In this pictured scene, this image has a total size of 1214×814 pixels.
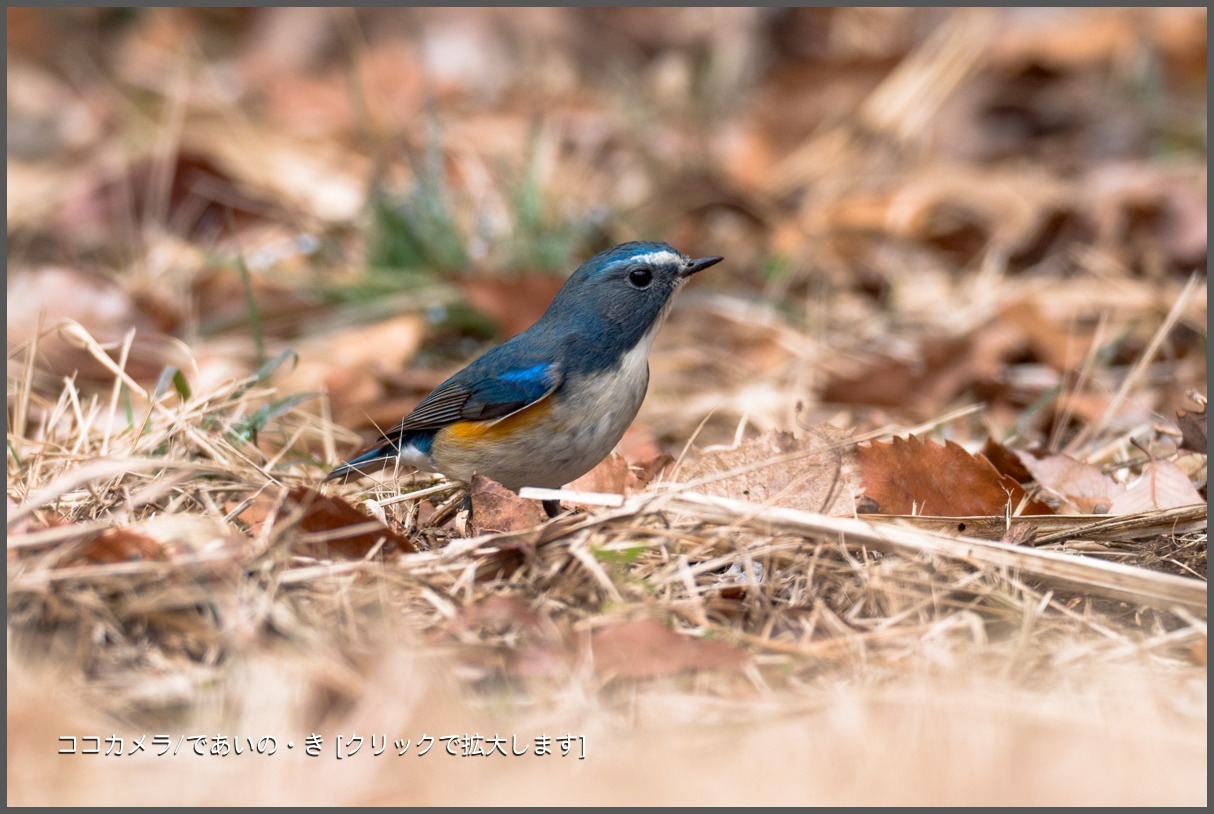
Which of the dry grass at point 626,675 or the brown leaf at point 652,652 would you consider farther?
the brown leaf at point 652,652

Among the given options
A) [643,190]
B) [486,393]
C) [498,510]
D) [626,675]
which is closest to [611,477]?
[486,393]

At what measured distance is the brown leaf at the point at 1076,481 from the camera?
4.20 metres

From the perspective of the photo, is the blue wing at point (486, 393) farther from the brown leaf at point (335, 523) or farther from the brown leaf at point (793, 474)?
the brown leaf at point (335, 523)

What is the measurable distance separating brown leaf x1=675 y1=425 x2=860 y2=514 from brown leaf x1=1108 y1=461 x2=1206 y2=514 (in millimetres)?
940

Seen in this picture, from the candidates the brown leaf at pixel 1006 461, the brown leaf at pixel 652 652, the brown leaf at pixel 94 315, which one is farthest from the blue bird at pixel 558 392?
the brown leaf at pixel 94 315

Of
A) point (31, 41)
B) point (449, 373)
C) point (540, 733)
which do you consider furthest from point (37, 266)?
point (540, 733)

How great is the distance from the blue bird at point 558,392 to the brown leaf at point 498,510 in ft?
0.77

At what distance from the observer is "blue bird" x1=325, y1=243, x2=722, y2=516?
424cm

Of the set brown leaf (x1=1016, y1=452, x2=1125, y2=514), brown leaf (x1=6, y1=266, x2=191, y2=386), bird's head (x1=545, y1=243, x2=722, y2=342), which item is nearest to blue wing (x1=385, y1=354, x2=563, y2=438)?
bird's head (x1=545, y1=243, x2=722, y2=342)

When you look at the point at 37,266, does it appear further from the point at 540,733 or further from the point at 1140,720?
the point at 1140,720

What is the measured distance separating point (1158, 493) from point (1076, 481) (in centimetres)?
26

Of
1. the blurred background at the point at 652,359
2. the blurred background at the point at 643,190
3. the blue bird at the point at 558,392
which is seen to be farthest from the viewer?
the blurred background at the point at 643,190

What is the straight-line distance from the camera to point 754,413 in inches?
224

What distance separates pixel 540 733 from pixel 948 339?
417 centimetres
